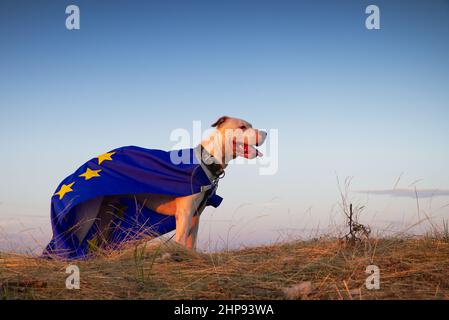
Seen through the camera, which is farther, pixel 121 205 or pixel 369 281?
pixel 121 205

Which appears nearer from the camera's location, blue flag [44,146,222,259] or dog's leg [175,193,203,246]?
dog's leg [175,193,203,246]

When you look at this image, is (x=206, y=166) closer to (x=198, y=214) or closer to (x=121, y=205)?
(x=198, y=214)

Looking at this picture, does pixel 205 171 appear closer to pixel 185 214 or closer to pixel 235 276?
pixel 185 214

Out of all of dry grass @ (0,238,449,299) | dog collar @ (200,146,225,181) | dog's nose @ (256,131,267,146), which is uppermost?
dog's nose @ (256,131,267,146)

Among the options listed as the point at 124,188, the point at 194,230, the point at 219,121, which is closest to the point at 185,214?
the point at 194,230

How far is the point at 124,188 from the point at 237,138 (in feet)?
5.05

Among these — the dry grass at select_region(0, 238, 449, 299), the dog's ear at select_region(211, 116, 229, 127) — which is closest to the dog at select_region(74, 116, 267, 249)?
the dog's ear at select_region(211, 116, 229, 127)

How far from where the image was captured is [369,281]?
3.52 metres

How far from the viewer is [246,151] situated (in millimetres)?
5992

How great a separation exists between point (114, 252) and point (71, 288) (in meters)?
1.71

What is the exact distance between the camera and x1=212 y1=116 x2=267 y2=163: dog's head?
5820mm

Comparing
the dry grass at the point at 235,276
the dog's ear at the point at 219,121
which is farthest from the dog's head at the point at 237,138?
the dry grass at the point at 235,276

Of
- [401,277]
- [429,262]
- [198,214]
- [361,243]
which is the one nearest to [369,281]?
[401,277]

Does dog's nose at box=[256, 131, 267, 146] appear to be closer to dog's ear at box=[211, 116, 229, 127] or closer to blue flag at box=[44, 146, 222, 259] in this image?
dog's ear at box=[211, 116, 229, 127]
